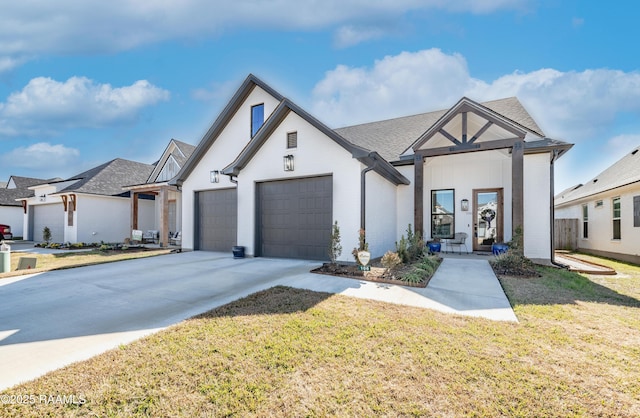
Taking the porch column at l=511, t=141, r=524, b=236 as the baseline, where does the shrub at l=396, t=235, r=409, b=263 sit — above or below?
below

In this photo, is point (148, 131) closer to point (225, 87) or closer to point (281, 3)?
point (225, 87)

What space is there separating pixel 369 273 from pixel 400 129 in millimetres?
9830

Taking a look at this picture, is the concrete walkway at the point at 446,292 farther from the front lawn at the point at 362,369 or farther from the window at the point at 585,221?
the window at the point at 585,221

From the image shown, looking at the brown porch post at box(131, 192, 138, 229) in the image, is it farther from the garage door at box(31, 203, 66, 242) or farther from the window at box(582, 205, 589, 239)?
the window at box(582, 205, 589, 239)

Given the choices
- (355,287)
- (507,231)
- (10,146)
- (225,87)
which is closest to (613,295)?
(507,231)

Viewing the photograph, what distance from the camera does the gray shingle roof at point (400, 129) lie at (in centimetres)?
1203

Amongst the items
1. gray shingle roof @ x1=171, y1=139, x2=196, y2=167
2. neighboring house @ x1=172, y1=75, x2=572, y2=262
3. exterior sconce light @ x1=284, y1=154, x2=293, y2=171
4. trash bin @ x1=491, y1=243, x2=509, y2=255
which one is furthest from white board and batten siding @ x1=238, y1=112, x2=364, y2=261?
gray shingle roof @ x1=171, y1=139, x2=196, y2=167

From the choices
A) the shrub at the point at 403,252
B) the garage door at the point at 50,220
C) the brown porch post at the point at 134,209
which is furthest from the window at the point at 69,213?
the shrub at the point at 403,252

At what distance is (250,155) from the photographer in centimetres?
1054

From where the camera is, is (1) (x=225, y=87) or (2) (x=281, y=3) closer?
(2) (x=281, y=3)

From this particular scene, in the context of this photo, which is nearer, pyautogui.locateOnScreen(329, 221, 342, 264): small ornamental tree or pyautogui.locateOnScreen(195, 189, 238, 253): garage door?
pyautogui.locateOnScreen(329, 221, 342, 264): small ornamental tree

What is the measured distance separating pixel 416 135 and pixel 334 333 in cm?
1203

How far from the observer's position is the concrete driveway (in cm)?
334

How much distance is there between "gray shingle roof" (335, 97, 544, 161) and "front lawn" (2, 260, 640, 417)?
923 centimetres
